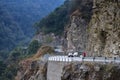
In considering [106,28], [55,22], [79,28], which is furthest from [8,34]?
[106,28]

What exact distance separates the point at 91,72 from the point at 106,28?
748 cm

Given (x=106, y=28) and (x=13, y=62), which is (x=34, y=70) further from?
(x=13, y=62)

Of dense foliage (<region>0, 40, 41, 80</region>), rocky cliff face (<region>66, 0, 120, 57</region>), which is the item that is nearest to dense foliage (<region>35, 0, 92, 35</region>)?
dense foliage (<region>0, 40, 41, 80</region>)

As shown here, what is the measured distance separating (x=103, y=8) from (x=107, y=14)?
1.48 m

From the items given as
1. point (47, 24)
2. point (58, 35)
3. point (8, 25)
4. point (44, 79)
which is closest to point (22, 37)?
point (8, 25)

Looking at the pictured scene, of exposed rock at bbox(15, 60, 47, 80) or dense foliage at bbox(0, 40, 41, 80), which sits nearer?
exposed rock at bbox(15, 60, 47, 80)

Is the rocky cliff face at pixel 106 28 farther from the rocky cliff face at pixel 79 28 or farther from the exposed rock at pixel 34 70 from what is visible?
the rocky cliff face at pixel 79 28

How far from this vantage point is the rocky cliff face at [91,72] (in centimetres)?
2639

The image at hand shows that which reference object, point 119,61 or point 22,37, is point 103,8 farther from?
point 22,37

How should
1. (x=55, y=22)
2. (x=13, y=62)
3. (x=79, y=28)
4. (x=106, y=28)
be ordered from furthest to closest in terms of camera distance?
1. (x=55, y=22)
2. (x=13, y=62)
3. (x=79, y=28)
4. (x=106, y=28)

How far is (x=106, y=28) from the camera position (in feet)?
113

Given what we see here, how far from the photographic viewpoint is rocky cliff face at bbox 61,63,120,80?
86.6 feet

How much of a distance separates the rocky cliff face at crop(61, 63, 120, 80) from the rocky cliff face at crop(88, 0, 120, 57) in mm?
3460

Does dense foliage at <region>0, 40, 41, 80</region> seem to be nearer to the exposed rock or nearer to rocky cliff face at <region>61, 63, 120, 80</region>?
the exposed rock
